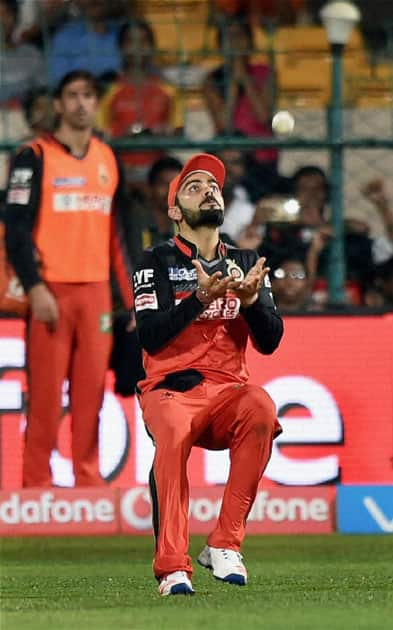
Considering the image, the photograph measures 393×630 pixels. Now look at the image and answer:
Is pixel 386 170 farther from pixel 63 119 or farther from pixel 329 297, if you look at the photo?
pixel 63 119

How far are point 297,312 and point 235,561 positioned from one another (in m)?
3.99

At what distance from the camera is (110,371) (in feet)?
32.4

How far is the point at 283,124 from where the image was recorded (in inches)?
421

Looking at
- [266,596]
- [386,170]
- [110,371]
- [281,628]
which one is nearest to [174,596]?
[266,596]

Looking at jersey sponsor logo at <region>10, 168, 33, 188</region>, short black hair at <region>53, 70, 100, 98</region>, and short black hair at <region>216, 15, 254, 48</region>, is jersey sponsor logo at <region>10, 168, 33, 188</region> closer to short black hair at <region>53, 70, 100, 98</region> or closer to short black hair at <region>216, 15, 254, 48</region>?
short black hair at <region>53, 70, 100, 98</region>

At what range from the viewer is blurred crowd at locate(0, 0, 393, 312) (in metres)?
10.5

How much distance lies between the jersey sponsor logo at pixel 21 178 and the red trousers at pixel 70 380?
0.60 m

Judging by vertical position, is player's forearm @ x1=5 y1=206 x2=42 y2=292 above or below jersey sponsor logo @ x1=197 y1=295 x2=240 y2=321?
above

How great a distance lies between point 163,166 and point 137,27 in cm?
173

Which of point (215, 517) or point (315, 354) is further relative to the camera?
point (315, 354)

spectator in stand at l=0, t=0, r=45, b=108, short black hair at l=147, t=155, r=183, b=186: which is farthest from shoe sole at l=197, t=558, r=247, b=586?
spectator in stand at l=0, t=0, r=45, b=108

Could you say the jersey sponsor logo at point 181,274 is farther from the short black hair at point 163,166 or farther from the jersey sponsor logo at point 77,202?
the short black hair at point 163,166

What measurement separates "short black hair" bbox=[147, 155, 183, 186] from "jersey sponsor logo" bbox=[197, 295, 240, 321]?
4.15 meters

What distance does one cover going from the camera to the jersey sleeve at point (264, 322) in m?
6.38
